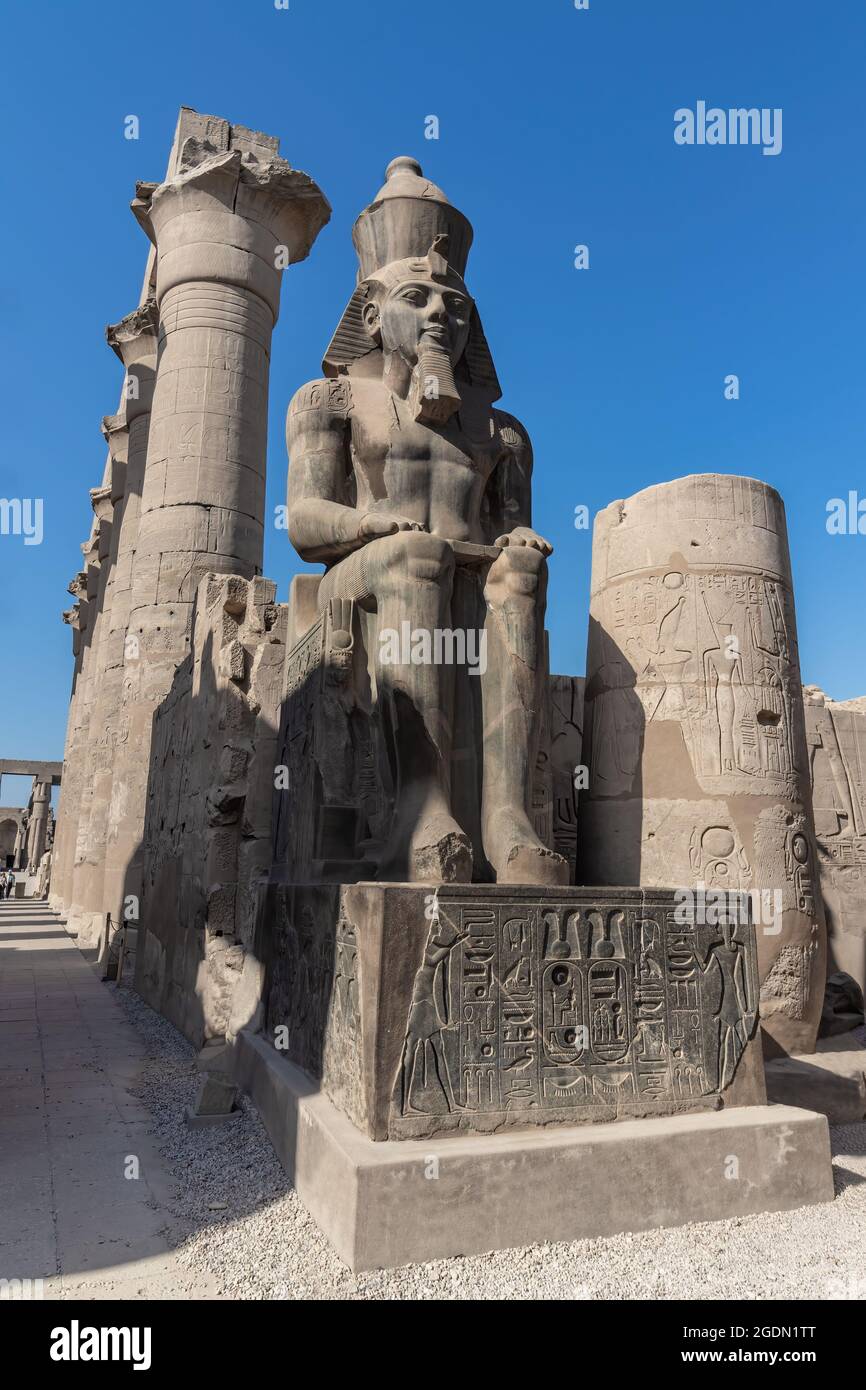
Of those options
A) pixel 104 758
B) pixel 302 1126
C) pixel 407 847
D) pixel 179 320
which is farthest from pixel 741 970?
pixel 104 758

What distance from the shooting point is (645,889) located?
10.0 ft

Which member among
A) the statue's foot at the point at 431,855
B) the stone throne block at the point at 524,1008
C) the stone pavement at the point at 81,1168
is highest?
the statue's foot at the point at 431,855

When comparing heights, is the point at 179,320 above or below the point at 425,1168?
above

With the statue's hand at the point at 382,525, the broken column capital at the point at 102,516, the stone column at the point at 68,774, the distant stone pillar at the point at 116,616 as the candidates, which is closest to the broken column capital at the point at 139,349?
the distant stone pillar at the point at 116,616

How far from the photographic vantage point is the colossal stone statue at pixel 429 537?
3.22 metres

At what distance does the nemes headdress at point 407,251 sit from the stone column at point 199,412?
6.07m

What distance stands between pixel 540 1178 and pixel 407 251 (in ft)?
11.7

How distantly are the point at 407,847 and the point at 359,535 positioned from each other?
1.30 m

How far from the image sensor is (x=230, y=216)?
10648 mm

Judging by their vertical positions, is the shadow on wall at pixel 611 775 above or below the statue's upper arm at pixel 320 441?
below

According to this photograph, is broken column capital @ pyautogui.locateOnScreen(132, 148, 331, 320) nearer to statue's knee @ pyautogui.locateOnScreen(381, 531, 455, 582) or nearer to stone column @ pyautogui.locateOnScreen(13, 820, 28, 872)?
statue's knee @ pyautogui.locateOnScreen(381, 531, 455, 582)

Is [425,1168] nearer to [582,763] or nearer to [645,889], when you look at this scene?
[645,889]

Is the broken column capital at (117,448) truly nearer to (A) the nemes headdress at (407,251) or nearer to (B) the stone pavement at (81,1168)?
(B) the stone pavement at (81,1168)

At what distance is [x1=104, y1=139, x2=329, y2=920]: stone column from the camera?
10.1 m
